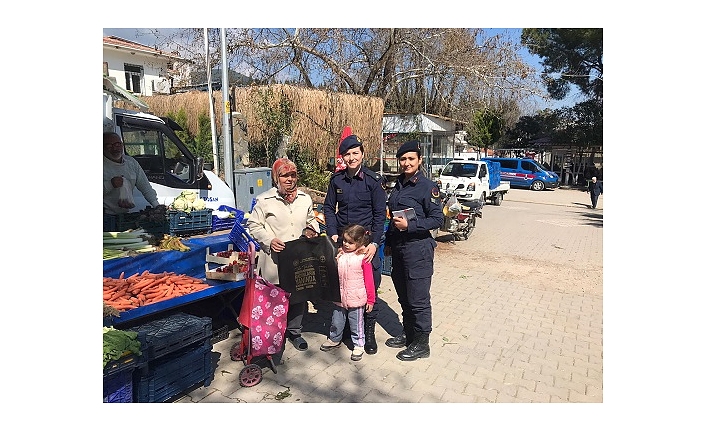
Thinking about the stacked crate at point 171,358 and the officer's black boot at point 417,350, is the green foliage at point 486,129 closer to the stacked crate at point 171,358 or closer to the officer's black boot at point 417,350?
the officer's black boot at point 417,350

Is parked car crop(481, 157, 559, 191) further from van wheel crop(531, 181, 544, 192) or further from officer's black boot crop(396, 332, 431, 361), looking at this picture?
officer's black boot crop(396, 332, 431, 361)

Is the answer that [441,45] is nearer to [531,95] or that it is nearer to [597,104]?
[531,95]

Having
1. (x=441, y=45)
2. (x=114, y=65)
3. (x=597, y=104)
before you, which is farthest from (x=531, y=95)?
(x=114, y=65)

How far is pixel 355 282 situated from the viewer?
3871 mm

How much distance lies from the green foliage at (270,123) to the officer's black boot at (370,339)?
905 cm

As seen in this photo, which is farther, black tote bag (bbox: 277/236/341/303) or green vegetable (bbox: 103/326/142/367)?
black tote bag (bbox: 277/236/341/303)

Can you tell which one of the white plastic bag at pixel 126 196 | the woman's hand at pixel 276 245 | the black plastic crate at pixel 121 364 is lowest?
the black plastic crate at pixel 121 364

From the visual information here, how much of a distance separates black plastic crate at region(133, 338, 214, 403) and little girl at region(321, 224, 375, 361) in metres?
1.21

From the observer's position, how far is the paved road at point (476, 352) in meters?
3.52

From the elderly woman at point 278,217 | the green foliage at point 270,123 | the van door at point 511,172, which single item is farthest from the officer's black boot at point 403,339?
the van door at point 511,172

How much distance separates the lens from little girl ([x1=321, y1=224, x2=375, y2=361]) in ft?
12.6

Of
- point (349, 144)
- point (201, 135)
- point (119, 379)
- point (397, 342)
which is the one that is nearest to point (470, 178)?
point (201, 135)

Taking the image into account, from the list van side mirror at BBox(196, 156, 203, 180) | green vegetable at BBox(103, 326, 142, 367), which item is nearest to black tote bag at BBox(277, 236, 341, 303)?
green vegetable at BBox(103, 326, 142, 367)

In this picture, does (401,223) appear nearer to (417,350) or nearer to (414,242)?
(414,242)
